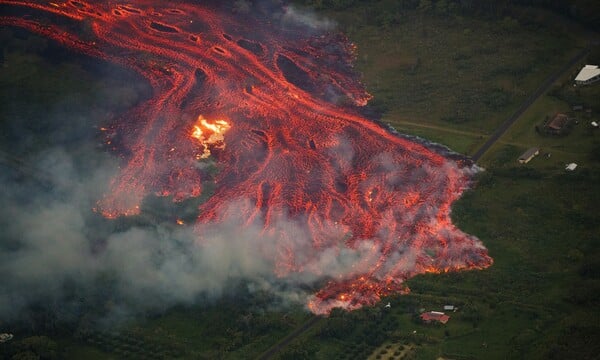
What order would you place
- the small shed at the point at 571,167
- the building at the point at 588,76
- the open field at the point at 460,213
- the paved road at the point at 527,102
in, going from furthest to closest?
1. the building at the point at 588,76
2. the paved road at the point at 527,102
3. the small shed at the point at 571,167
4. the open field at the point at 460,213

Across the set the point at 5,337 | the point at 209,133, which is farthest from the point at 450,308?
the point at 5,337

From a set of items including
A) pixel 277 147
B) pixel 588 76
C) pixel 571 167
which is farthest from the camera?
pixel 588 76

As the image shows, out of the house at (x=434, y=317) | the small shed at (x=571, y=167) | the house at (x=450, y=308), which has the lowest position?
the house at (x=434, y=317)

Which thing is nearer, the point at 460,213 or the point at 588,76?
the point at 460,213

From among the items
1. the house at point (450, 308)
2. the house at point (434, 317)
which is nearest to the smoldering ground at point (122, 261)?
the house at point (434, 317)

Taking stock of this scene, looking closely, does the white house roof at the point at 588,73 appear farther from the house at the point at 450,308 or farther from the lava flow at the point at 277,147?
the house at the point at 450,308

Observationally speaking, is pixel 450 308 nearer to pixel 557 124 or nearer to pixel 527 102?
pixel 557 124
